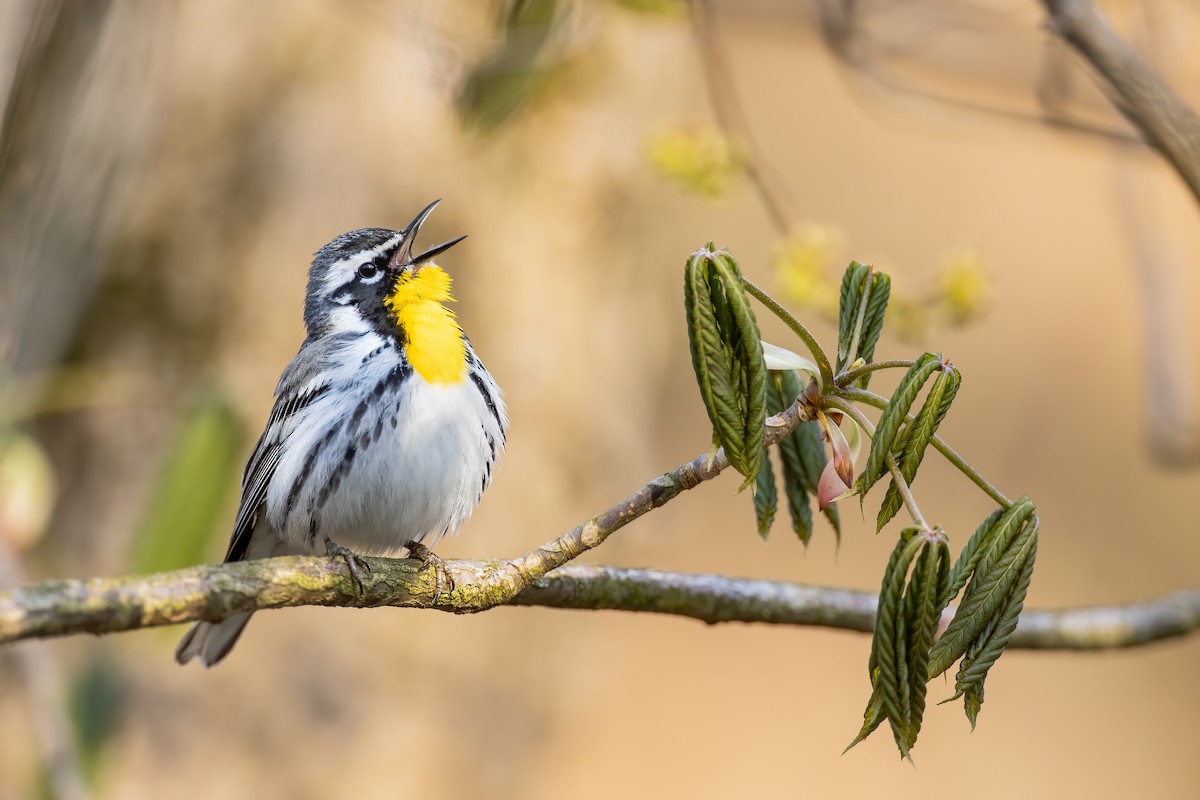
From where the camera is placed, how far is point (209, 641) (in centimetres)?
353

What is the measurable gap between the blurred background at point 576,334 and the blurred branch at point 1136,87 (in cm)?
8

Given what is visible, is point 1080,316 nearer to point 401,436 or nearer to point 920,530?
point 401,436

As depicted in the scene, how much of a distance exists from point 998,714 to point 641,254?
397cm

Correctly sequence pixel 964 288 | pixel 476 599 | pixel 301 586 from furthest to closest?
pixel 964 288, pixel 476 599, pixel 301 586

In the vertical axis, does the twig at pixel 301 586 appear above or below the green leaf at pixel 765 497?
below

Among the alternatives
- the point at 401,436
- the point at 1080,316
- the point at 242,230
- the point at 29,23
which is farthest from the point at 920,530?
the point at 1080,316

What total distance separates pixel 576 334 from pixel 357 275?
3.14 m

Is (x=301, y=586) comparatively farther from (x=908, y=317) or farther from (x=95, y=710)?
(x=95, y=710)

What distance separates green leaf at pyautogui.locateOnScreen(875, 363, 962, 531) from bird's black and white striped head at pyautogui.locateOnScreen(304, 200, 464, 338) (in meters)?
2.00

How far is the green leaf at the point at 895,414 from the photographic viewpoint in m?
1.62

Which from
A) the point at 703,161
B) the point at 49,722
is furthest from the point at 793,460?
the point at 49,722

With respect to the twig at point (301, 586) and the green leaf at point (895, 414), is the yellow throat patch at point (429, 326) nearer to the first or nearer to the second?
the twig at point (301, 586)

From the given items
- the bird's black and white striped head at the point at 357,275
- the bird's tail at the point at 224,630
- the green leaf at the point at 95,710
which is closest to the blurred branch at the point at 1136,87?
the bird's black and white striped head at the point at 357,275

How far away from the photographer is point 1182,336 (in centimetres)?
407
